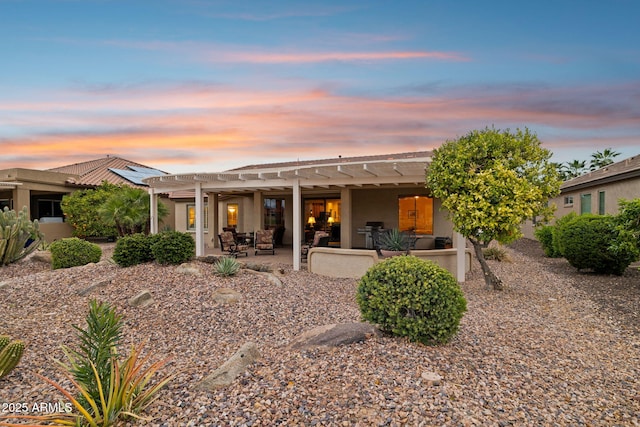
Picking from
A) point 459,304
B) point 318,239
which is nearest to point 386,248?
point 318,239

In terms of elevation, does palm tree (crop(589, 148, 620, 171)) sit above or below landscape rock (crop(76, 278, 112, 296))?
above

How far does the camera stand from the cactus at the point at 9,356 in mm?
3660

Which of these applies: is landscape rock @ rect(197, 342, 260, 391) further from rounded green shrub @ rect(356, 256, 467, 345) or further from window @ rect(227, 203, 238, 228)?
window @ rect(227, 203, 238, 228)

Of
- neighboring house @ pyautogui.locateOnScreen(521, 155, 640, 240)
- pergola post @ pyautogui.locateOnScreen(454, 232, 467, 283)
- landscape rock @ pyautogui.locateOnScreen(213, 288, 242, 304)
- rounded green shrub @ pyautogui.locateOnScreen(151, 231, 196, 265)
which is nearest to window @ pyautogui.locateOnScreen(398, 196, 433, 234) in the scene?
neighboring house @ pyautogui.locateOnScreen(521, 155, 640, 240)

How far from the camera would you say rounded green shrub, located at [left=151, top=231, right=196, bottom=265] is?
845cm

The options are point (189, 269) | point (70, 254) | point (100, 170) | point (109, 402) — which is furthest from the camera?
point (100, 170)

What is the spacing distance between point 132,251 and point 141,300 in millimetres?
2885

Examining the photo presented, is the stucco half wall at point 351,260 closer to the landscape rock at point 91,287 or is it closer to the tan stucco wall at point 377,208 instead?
the tan stucco wall at point 377,208

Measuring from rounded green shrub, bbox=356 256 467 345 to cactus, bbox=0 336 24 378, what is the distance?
3780mm

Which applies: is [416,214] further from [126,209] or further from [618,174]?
[126,209]

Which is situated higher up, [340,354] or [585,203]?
[585,203]

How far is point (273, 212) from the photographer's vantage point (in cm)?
1681

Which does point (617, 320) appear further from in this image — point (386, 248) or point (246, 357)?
point (246, 357)

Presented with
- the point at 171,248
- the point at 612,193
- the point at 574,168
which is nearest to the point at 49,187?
the point at 171,248
